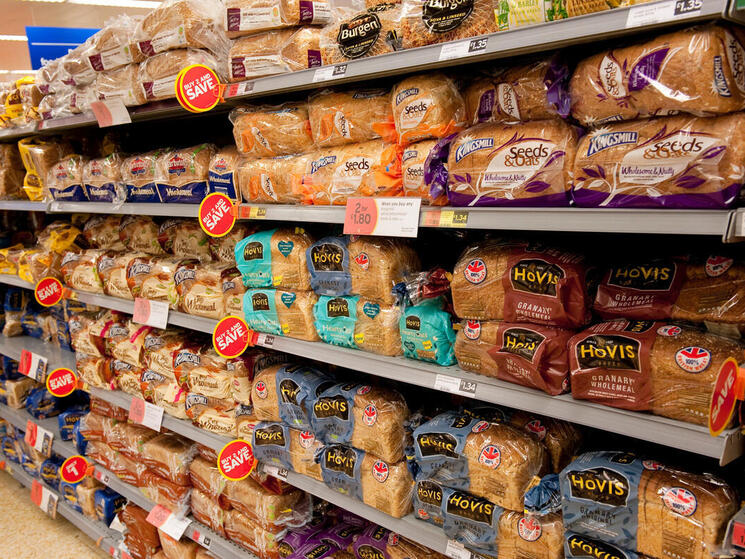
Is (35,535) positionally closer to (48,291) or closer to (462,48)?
(48,291)

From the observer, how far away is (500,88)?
1349 mm

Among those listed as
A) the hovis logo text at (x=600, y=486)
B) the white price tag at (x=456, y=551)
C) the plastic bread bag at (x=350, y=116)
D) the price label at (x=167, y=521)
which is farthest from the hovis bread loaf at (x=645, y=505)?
the price label at (x=167, y=521)

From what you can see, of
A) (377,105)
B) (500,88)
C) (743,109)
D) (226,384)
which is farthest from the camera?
(226,384)

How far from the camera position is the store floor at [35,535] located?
9.86ft

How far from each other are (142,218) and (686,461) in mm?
2466

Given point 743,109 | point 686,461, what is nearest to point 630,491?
point 686,461

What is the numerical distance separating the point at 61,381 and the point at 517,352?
8.63 ft

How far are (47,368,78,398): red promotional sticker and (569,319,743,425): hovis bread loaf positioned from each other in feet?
8.92

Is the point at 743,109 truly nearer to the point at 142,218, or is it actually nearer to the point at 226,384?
the point at 226,384

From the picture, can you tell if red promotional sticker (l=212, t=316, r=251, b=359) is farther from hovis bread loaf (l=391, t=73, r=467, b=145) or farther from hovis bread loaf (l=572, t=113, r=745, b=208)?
hovis bread loaf (l=572, t=113, r=745, b=208)

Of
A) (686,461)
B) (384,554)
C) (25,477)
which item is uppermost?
(686,461)

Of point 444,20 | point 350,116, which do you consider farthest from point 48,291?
point 444,20

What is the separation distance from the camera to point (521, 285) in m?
1.34

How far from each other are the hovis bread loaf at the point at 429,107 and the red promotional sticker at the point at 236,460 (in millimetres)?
1356
